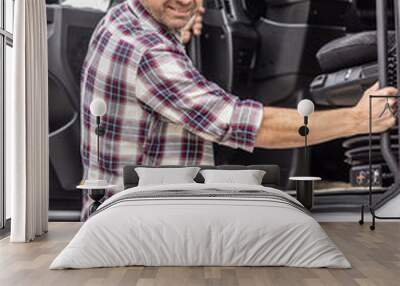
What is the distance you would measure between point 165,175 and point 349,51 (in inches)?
103

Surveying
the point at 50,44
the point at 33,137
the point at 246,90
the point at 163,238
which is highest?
the point at 50,44

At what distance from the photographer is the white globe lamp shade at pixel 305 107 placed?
6383mm

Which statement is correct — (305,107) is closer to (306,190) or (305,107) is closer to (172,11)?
(306,190)

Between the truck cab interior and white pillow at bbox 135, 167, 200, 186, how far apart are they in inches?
38.6

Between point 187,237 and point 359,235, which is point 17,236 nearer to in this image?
point 187,237

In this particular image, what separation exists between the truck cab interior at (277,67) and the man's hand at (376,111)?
88 mm

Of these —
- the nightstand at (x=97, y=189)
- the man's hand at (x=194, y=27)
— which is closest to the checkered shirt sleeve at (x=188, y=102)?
the man's hand at (x=194, y=27)

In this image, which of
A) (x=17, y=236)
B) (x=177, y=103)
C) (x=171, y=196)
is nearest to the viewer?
(x=171, y=196)

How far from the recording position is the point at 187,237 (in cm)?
410

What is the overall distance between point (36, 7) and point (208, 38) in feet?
6.37

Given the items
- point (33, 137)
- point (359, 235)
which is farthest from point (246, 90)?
point (33, 137)

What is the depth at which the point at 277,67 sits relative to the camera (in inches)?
264

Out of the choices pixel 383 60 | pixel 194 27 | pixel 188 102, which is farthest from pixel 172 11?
pixel 383 60

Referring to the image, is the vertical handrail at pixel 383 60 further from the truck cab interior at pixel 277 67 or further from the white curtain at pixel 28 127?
the white curtain at pixel 28 127
